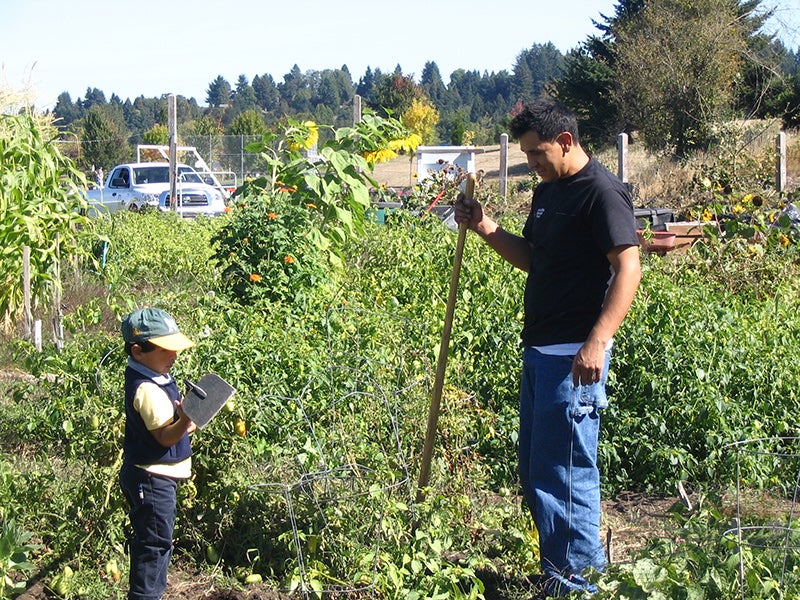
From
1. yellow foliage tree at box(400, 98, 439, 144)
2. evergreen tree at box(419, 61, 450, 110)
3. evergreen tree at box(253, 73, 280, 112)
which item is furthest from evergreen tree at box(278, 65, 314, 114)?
yellow foliage tree at box(400, 98, 439, 144)

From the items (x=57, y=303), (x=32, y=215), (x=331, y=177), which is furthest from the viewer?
(x=331, y=177)

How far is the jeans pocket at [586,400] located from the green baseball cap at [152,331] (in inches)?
49.4

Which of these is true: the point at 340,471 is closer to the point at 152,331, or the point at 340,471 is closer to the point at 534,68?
the point at 152,331

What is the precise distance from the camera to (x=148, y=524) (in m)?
3.02

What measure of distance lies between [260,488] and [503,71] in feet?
473

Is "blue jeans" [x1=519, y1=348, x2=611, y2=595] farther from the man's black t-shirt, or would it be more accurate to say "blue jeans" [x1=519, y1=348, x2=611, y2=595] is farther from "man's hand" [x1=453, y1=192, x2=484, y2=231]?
"man's hand" [x1=453, y1=192, x2=484, y2=231]

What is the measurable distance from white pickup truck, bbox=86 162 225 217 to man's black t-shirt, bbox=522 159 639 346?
52.6 ft

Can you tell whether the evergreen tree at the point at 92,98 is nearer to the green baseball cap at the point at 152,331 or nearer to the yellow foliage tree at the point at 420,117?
the yellow foliage tree at the point at 420,117

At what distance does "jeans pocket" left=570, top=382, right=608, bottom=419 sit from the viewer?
306 centimetres

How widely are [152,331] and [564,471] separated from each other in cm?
141

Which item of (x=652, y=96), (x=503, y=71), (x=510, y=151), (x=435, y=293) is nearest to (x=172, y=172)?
(x=435, y=293)

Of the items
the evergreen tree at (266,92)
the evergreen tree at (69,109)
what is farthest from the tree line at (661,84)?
the evergreen tree at (266,92)

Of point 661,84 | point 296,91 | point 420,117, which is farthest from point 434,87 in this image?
point 661,84

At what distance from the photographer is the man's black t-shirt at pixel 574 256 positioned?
3.03 meters
